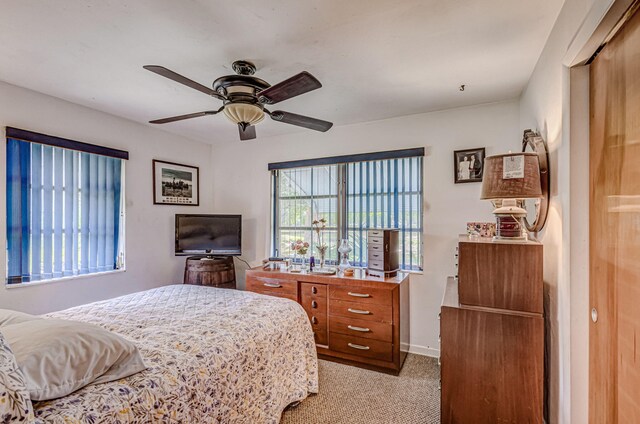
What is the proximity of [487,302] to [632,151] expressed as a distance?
0.96 meters

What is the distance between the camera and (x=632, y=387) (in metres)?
1.02

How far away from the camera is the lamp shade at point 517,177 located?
1.65 meters

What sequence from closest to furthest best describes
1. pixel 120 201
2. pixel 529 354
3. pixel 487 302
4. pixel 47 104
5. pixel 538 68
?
pixel 529 354 < pixel 487 302 < pixel 538 68 < pixel 47 104 < pixel 120 201

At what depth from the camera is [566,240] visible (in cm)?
146

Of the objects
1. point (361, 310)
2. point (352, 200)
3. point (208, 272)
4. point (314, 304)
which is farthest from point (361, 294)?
point (208, 272)

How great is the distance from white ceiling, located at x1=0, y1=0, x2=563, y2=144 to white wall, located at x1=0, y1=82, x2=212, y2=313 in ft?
0.67

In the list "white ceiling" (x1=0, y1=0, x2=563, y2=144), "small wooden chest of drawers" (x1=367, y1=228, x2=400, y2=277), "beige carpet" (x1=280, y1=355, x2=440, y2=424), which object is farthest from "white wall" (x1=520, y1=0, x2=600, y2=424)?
"small wooden chest of drawers" (x1=367, y1=228, x2=400, y2=277)

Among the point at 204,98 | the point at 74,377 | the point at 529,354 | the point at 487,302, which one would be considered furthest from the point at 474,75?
the point at 74,377

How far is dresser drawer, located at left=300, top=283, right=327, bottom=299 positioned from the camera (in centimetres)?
300

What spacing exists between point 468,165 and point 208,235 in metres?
3.08

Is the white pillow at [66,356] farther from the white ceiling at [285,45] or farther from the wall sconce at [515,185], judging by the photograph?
the wall sconce at [515,185]

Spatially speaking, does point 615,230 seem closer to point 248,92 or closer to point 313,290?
point 248,92

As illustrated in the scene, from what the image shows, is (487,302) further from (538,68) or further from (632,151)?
(538,68)

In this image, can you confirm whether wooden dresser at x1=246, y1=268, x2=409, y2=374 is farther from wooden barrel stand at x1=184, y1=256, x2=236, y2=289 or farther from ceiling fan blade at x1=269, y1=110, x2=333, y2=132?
ceiling fan blade at x1=269, y1=110, x2=333, y2=132
